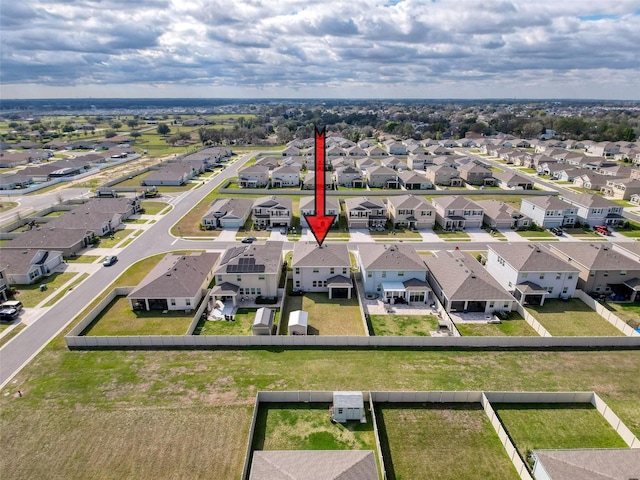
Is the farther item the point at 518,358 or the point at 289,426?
the point at 518,358

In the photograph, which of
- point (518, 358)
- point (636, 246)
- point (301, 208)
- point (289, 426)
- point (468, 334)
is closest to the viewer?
point (289, 426)

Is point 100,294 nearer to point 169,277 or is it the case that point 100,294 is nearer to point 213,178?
point 169,277

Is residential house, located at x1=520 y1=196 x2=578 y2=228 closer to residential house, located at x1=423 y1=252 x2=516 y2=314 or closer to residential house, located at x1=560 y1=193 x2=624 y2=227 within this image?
residential house, located at x1=560 y1=193 x2=624 y2=227

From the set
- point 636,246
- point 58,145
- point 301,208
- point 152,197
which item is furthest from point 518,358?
point 58,145

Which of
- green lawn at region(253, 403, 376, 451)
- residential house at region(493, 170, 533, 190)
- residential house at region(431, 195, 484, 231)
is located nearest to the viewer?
green lawn at region(253, 403, 376, 451)

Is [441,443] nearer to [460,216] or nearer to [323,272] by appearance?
[323,272]

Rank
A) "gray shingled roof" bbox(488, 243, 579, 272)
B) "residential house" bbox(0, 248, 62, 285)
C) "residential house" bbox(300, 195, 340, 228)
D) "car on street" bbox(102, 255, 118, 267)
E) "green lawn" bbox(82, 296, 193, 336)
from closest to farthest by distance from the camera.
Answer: "green lawn" bbox(82, 296, 193, 336) → "gray shingled roof" bbox(488, 243, 579, 272) → "residential house" bbox(0, 248, 62, 285) → "car on street" bbox(102, 255, 118, 267) → "residential house" bbox(300, 195, 340, 228)

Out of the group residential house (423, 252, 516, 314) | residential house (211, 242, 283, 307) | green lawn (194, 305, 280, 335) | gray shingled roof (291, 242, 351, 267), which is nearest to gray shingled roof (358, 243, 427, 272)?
gray shingled roof (291, 242, 351, 267)
